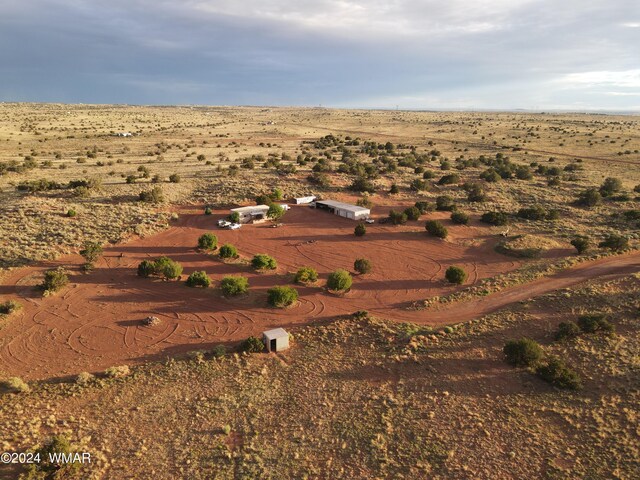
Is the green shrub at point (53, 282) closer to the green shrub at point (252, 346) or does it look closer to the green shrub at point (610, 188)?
the green shrub at point (252, 346)

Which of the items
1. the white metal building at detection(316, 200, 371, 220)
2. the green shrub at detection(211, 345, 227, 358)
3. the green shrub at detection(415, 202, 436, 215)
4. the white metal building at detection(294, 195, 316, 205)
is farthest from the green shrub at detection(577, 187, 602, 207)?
the green shrub at detection(211, 345, 227, 358)

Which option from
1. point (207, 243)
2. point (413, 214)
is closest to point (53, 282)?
point (207, 243)

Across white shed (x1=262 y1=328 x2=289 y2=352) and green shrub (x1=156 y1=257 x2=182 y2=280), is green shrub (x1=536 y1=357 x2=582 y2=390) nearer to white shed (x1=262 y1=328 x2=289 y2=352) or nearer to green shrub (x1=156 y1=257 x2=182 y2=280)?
white shed (x1=262 y1=328 x2=289 y2=352)

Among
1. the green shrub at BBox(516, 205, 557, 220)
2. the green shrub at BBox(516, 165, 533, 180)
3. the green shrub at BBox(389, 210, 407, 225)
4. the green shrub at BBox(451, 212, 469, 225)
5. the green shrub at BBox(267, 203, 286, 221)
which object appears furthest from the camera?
the green shrub at BBox(516, 165, 533, 180)


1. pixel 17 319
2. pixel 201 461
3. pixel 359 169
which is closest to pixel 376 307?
pixel 201 461

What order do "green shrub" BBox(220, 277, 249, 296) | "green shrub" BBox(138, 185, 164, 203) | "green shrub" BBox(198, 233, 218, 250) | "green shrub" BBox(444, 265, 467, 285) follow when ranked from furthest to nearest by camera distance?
1. "green shrub" BBox(138, 185, 164, 203)
2. "green shrub" BBox(198, 233, 218, 250)
3. "green shrub" BBox(444, 265, 467, 285)
4. "green shrub" BBox(220, 277, 249, 296)
